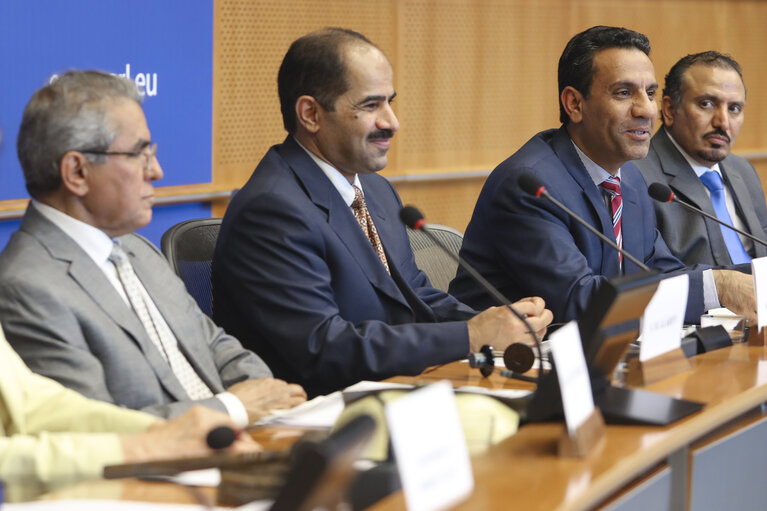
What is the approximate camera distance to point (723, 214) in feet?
12.2

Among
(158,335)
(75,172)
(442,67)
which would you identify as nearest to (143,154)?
(75,172)

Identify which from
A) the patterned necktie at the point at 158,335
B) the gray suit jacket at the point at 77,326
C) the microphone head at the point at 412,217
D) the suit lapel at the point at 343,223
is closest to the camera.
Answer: the gray suit jacket at the point at 77,326

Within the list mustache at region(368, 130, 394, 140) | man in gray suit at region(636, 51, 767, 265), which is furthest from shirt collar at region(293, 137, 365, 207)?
man in gray suit at region(636, 51, 767, 265)

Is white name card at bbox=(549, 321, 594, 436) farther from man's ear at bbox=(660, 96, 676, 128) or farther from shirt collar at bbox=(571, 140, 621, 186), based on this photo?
man's ear at bbox=(660, 96, 676, 128)

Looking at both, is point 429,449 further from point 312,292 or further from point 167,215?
point 167,215

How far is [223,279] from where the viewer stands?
8.43 ft

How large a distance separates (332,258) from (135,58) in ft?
6.86

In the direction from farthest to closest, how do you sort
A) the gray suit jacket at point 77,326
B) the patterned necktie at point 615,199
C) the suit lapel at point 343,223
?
1. the patterned necktie at point 615,199
2. the suit lapel at point 343,223
3. the gray suit jacket at point 77,326

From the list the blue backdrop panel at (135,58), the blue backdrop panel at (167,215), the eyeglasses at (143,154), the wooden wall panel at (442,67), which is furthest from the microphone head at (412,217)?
the wooden wall panel at (442,67)

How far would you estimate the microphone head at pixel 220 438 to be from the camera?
1.55 metres

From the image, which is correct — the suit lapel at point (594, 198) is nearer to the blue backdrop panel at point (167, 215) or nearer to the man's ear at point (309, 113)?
the man's ear at point (309, 113)

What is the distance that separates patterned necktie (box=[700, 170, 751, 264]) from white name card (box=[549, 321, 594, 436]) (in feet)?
7.03

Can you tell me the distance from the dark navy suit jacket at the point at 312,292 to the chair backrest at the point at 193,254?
0.07m

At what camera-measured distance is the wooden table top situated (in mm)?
1436
